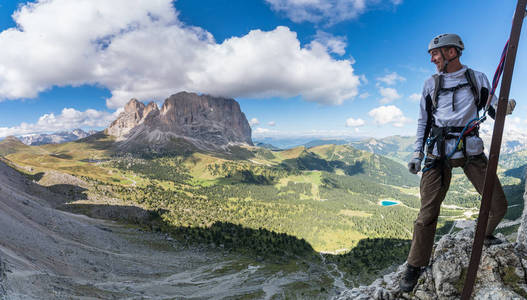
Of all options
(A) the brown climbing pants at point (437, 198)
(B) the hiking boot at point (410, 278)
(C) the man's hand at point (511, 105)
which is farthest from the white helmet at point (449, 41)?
(B) the hiking boot at point (410, 278)

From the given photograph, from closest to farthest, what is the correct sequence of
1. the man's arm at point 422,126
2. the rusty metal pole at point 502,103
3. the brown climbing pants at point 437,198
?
the rusty metal pole at point 502,103 < the brown climbing pants at point 437,198 < the man's arm at point 422,126

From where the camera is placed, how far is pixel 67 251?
1928 inches

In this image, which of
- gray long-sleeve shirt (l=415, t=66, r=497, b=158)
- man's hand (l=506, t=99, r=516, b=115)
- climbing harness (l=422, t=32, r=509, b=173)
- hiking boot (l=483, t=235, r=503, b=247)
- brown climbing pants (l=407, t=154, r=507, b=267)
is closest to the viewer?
man's hand (l=506, t=99, r=516, b=115)

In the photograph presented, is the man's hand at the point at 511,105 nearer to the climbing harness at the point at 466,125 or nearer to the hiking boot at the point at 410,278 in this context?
the climbing harness at the point at 466,125

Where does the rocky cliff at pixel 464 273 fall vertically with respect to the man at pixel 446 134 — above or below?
below

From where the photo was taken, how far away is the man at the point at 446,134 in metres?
6.03

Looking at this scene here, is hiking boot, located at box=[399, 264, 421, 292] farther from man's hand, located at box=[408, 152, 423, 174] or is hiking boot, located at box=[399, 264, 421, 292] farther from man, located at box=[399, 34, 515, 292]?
man's hand, located at box=[408, 152, 423, 174]

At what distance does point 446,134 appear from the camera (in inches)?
246

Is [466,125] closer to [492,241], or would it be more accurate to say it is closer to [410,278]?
[492,241]

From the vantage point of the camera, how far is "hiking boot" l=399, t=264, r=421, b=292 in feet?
24.1

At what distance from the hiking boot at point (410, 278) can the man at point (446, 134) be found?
18.3 inches

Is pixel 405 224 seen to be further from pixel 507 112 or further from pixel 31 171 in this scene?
pixel 31 171

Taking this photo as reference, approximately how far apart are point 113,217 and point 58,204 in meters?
19.3

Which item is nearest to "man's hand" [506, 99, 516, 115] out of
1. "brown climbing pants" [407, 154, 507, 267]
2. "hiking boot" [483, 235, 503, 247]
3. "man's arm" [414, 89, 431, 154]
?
"brown climbing pants" [407, 154, 507, 267]
